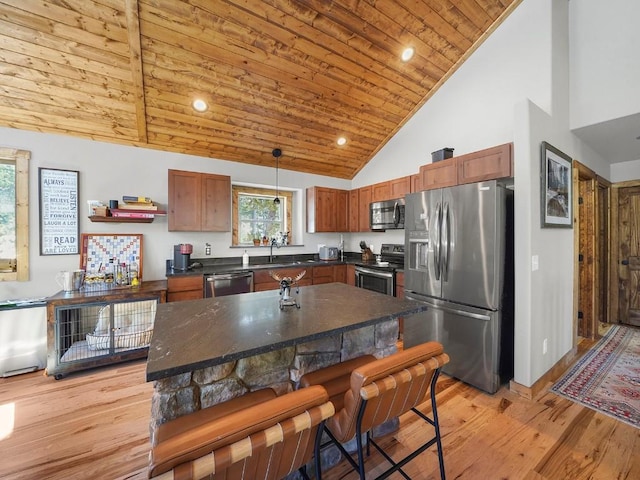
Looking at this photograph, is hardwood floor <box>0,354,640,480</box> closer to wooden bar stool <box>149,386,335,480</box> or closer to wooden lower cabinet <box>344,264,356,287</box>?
wooden bar stool <box>149,386,335,480</box>

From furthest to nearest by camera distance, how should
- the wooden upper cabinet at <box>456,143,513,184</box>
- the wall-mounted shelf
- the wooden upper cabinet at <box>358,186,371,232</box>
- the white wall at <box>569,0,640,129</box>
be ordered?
1. the wooden upper cabinet at <box>358,186,371,232</box>
2. the wall-mounted shelf
3. the wooden upper cabinet at <box>456,143,513,184</box>
4. the white wall at <box>569,0,640,129</box>

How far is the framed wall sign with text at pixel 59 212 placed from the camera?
3.04 m

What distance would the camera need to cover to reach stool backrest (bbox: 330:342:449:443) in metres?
1.05

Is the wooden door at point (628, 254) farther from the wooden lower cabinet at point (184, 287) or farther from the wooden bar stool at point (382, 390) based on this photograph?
the wooden lower cabinet at point (184, 287)

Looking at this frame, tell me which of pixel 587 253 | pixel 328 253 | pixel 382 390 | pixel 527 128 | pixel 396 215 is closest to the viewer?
pixel 382 390

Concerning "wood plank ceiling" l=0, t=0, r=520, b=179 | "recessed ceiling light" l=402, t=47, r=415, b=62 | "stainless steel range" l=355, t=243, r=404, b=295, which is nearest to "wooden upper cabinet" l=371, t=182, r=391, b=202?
"stainless steel range" l=355, t=243, r=404, b=295

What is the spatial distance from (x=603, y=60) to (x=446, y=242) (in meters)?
2.55

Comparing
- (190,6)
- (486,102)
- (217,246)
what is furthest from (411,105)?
(217,246)

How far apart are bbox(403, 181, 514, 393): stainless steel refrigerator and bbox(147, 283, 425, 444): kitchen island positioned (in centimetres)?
113

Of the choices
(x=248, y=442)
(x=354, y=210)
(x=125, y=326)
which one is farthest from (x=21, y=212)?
(x=354, y=210)

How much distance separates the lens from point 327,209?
4.90 meters

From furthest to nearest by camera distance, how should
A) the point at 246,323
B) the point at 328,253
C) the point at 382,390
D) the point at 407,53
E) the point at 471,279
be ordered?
the point at 328,253, the point at 407,53, the point at 471,279, the point at 246,323, the point at 382,390

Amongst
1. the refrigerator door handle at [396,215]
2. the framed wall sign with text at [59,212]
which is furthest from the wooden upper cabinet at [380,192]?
the framed wall sign with text at [59,212]

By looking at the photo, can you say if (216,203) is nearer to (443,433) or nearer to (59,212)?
(59,212)
